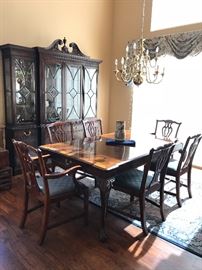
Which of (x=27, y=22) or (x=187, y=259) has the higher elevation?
(x=27, y=22)

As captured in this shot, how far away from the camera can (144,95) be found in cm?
516

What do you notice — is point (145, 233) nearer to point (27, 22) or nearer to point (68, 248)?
point (68, 248)

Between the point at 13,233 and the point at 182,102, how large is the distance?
143 inches

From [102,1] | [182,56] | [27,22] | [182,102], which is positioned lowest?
[182,102]

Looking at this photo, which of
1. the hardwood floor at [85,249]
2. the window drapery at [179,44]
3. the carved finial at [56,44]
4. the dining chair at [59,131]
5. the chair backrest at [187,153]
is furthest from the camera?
the window drapery at [179,44]

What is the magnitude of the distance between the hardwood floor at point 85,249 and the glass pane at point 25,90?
5.37 ft

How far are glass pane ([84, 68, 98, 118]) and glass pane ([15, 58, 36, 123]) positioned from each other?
1117mm

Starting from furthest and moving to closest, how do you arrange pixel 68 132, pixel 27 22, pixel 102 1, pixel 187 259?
1. pixel 102 1
2. pixel 27 22
3. pixel 68 132
4. pixel 187 259

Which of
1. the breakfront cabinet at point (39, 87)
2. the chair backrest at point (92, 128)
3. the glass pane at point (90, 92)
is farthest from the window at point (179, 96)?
the breakfront cabinet at point (39, 87)

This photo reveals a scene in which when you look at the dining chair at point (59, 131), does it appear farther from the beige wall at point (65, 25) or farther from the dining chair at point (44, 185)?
the beige wall at point (65, 25)

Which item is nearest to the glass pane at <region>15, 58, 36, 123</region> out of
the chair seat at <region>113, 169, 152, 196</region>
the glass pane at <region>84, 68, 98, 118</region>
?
the glass pane at <region>84, 68, 98, 118</region>

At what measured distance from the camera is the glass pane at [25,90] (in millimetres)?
3600

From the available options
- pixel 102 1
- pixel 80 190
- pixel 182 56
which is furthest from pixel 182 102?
pixel 80 190

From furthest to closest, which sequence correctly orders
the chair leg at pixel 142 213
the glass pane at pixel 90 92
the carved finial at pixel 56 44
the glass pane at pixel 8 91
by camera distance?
1. the glass pane at pixel 90 92
2. the carved finial at pixel 56 44
3. the glass pane at pixel 8 91
4. the chair leg at pixel 142 213
